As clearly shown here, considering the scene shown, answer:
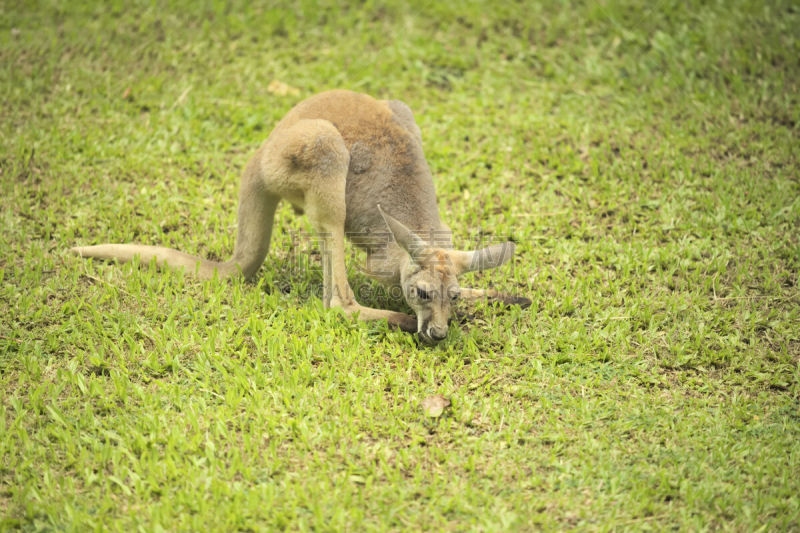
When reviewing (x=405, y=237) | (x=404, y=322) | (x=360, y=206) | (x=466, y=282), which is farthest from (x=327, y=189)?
(x=466, y=282)

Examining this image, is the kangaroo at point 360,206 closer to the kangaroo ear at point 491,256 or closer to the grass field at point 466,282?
the kangaroo ear at point 491,256

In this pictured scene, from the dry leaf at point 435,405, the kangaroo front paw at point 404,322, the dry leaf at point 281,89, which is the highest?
the dry leaf at point 281,89

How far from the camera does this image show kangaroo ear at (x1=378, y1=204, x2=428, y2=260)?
463cm

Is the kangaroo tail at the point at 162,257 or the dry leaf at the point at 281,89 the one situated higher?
the dry leaf at the point at 281,89

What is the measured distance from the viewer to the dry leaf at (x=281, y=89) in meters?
7.75

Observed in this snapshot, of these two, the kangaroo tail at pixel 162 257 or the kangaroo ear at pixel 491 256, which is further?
the kangaroo tail at pixel 162 257

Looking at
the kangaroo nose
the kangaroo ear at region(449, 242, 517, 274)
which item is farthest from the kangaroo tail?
the kangaroo ear at region(449, 242, 517, 274)

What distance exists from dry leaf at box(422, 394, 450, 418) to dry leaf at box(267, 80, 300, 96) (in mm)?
4362

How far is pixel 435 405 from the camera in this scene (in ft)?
14.6

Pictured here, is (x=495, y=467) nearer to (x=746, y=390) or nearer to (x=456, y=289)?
(x=456, y=289)

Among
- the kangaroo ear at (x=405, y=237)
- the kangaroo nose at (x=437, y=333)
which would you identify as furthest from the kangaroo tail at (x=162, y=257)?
the kangaroo nose at (x=437, y=333)

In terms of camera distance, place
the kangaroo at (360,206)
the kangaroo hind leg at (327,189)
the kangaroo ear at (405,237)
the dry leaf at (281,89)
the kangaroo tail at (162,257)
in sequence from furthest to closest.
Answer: the dry leaf at (281,89), the kangaroo tail at (162,257), the kangaroo hind leg at (327,189), the kangaroo at (360,206), the kangaroo ear at (405,237)

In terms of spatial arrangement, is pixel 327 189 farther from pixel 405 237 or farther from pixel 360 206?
pixel 405 237

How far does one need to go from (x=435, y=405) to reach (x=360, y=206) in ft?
5.01
